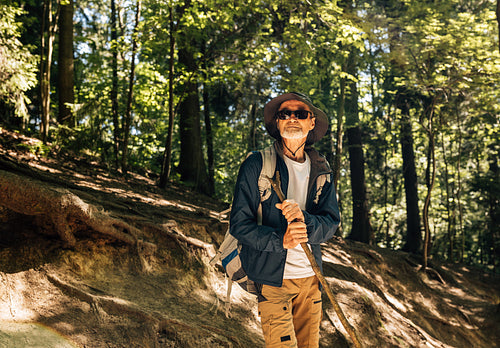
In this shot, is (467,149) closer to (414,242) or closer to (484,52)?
(414,242)

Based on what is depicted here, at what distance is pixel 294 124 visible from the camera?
326cm

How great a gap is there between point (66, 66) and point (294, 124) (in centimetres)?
1045

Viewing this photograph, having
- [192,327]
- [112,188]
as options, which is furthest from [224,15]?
[192,327]

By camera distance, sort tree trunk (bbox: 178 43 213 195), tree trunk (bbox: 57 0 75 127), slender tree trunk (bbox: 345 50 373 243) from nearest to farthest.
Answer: tree trunk (bbox: 57 0 75 127) → tree trunk (bbox: 178 43 213 195) → slender tree trunk (bbox: 345 50 373 243)

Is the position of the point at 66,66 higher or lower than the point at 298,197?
higher

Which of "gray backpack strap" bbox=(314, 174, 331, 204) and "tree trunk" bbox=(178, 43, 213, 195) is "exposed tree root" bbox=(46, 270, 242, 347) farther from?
"tree trunk" bbox=(178, 43, 213, 195)

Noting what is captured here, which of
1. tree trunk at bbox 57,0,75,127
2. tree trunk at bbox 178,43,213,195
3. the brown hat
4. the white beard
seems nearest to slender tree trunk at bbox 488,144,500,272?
tree trunk at bbox 178,43,213,195

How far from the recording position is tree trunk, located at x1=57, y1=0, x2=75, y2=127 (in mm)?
11143

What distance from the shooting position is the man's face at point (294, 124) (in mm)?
3214

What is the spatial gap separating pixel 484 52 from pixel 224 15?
709 cm

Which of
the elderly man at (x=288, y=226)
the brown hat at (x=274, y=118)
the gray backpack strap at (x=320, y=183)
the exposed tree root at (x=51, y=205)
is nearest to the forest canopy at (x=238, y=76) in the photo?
the exposed tree root at (x=51, y=205)

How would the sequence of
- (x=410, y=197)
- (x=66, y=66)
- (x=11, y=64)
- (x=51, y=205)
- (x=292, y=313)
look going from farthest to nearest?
(x=410, y=197)
(x=66, y=66)
(x=11, y=64)
(x=51, y=205)
(x=292, y=313)

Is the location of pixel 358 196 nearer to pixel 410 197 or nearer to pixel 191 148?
pixel 410 197

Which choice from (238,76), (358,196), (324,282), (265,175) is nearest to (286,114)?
(265,175)
